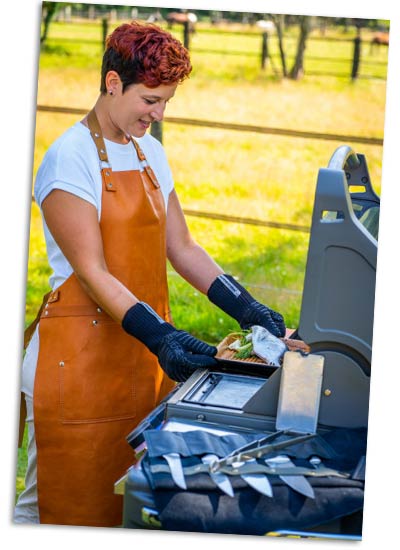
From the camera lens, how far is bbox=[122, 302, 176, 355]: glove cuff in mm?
2611

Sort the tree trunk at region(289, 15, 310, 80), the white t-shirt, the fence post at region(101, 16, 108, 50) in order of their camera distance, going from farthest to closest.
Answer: the tree trunk at region(289, 15, 310, 80), the fence post at region(101, 16, 108, 50), the white t-shirt

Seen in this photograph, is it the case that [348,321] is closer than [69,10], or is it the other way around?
[348,321]

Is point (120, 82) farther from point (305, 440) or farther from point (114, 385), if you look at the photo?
point (305, 440)

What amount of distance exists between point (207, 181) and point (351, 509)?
238 centimetres

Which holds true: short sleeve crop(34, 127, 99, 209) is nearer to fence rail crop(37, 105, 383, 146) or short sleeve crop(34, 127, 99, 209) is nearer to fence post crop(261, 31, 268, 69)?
fence rail crop(37, 105, 383, 146)

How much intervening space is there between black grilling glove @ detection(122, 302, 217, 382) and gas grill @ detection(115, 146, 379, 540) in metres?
0.10

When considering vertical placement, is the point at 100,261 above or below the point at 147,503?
above

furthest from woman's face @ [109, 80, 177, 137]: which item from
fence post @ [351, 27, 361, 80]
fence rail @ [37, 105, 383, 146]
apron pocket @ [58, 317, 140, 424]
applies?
fence rail @ [37, 105, 383, 146]

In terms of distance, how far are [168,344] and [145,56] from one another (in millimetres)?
805

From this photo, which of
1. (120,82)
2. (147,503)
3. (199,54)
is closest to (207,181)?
(199,54)

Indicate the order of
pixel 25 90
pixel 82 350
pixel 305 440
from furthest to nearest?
pixel 25 90 → pixel 82 350 → pixel 305 440

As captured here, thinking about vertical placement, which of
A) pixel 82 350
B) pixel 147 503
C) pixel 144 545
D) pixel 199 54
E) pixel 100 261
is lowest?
pixel 144 545

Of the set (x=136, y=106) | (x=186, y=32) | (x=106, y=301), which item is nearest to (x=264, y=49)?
(x=186, y=32)

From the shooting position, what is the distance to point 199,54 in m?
3.86
